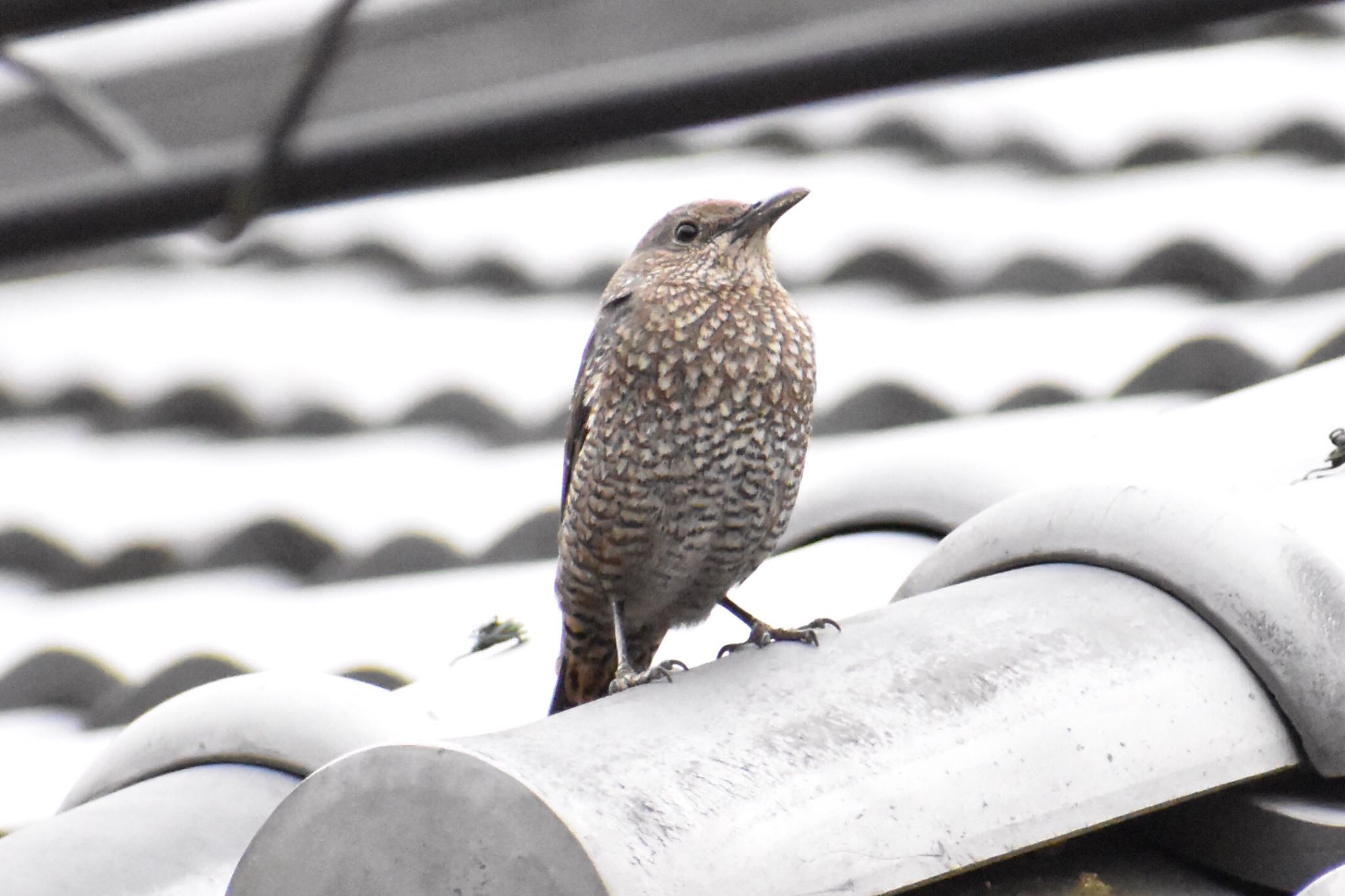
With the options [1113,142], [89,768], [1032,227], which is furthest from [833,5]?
[89,768]

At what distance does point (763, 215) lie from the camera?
235 centimetres

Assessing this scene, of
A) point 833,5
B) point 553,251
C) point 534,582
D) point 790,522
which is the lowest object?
point 534,582

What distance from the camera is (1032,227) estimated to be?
12.0 ft

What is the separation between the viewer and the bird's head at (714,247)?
2338 millimetres

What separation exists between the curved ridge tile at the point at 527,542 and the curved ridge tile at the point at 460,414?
18.1 inches

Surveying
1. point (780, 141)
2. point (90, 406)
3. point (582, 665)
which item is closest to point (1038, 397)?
point (582, 665)

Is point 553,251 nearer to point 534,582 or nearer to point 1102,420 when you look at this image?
point 534,582

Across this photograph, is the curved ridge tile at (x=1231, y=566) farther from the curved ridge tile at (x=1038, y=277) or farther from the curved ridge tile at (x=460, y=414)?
the curved ridge tile at (x=1038, y=277)

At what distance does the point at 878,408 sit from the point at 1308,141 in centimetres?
151

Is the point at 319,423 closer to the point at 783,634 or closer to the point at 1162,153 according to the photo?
the point at 783,634

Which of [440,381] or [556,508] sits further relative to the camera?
[440,381]

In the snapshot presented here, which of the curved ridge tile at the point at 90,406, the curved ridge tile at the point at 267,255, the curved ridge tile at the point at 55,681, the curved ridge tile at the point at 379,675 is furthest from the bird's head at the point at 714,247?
the curved ridge tile at the point at 267,255

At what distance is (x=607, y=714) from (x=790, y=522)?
115 centimetres

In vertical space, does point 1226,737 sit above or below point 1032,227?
below
